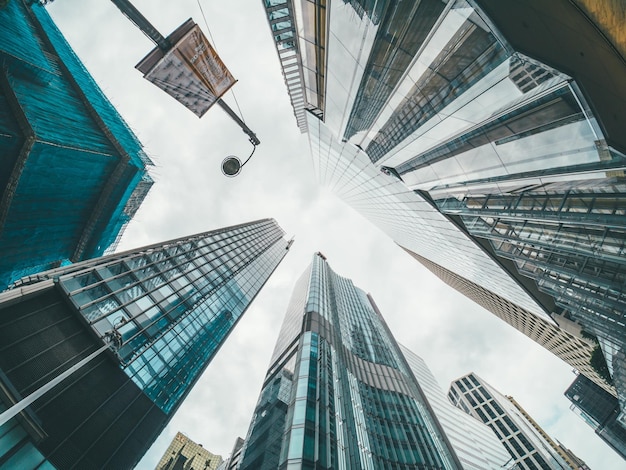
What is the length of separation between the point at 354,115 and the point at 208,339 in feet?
114

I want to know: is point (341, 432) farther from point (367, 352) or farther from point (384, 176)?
point (367, 352)

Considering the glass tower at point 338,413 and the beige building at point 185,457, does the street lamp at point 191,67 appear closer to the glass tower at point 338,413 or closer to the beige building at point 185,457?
the glass tower at point 338,413

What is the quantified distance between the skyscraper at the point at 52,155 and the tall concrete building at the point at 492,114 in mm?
18092

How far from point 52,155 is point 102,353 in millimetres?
14298

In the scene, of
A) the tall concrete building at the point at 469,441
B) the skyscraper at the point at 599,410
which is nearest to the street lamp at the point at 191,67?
the tall concrete building at the point at 469,441

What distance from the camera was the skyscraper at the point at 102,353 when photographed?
41.4 ft

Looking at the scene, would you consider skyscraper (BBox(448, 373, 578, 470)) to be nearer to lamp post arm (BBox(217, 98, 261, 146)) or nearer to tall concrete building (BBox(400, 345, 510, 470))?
tall concrete building (BBox(400, 345, 510, 470))

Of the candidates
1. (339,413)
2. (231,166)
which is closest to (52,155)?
(231,166)

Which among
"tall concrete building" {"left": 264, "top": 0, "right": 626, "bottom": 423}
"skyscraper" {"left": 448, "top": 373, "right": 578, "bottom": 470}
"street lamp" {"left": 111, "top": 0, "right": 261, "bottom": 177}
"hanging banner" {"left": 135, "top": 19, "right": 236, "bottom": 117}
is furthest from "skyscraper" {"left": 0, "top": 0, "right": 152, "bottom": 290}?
"skyscraper" {"left": 448, "top": 373, "right": 578, "bottom": 470}

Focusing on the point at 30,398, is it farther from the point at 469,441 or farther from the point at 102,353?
the point at 469,441

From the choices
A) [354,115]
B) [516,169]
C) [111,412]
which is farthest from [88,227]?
[516,169]

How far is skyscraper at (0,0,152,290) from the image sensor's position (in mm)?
17859

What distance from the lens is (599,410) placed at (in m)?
48.8

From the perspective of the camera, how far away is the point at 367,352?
5853 centimetres
